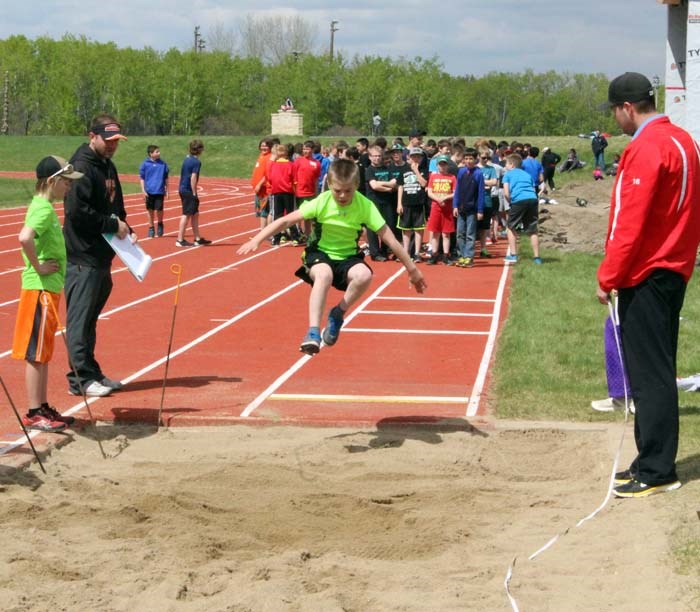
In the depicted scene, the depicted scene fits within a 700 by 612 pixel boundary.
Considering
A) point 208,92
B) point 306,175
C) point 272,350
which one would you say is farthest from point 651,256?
point 208,92

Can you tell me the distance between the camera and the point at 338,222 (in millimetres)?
7703

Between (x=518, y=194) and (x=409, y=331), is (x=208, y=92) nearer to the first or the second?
(x=518, y=194)

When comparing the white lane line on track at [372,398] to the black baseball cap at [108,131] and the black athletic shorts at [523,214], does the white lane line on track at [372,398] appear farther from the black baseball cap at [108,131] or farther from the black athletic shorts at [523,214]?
the black athletic shorts at [523,214]

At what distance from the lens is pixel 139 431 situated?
813 cm

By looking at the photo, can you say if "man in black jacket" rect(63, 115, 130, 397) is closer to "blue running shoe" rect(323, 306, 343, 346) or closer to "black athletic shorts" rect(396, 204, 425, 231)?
"blue running shoe" rect(323, 306, 343, 346)

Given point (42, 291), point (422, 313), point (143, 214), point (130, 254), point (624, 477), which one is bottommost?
point (143, 214)

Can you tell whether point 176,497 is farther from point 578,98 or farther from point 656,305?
point 578,98

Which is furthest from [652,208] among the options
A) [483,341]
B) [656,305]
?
[483,341]

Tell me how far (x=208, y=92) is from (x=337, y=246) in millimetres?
→ 77859

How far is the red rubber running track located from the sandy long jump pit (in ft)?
2.18

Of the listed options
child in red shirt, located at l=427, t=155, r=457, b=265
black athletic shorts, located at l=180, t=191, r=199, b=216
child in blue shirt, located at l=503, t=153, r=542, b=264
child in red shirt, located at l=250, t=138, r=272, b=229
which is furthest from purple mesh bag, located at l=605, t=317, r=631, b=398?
child in red shirt, located at l=250, t=138, r=272, b=229

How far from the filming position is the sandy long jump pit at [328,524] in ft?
16.0

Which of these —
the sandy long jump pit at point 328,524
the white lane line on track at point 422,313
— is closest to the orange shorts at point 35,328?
the sandy long jump pit at point 328,524

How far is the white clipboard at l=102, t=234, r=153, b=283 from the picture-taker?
8672mm
